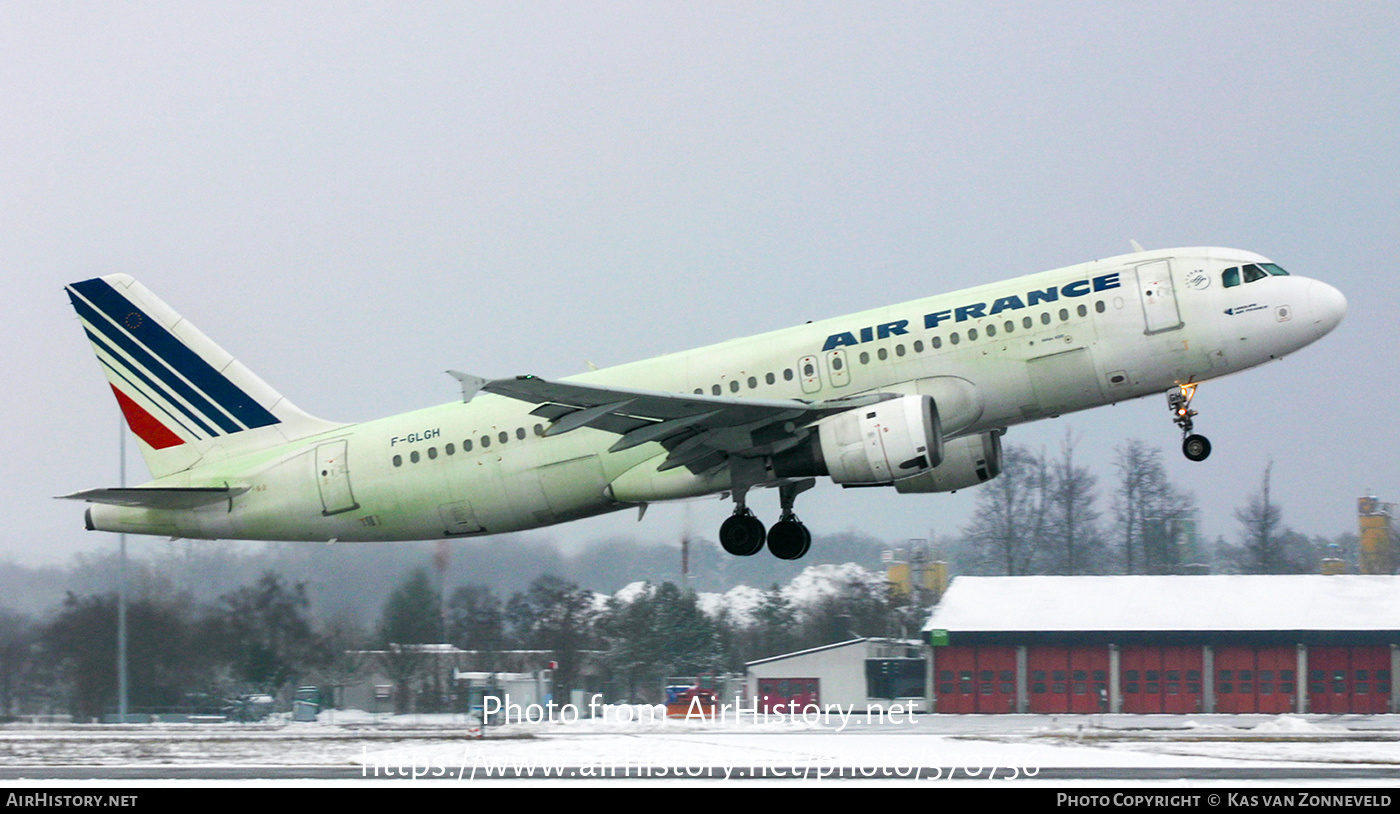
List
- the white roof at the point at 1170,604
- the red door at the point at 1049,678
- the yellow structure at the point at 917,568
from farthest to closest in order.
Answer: the yellow structure at the point at 917,568
the white roof at the point at 1170,604
the red door at the point at 1049,678

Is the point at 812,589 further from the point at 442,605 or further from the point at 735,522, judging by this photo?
the point at 735,522

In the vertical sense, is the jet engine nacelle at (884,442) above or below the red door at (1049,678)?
above

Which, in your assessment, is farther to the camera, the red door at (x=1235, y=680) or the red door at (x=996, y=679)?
the red door at (x=1235, y=680)

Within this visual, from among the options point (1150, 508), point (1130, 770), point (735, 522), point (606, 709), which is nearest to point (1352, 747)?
point (1130, 770)

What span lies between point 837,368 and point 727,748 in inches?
475

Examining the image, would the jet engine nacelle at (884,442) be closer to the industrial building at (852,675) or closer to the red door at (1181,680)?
the industrial building at (852,675)

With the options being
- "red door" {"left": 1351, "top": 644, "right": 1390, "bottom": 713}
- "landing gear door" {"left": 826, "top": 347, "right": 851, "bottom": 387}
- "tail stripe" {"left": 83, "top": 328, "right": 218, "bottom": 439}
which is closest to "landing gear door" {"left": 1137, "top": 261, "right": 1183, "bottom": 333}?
"landing gear door" {"left": 826, "top": 347, "right": 851, "bottom": 387}

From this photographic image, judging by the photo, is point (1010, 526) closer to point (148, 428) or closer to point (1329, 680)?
point (1329, 680)

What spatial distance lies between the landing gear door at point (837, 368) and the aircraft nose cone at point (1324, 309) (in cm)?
899

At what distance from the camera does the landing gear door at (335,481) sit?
3412 cm

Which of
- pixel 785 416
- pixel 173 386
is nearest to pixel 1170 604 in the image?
pixel 785 416

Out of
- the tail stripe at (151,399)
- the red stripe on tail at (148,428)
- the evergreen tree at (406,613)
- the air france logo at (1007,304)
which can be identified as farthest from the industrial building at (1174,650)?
the red stripe on tail at (148,428)

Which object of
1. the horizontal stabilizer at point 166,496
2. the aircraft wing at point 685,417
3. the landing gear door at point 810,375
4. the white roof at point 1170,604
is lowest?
the white roof at point 1170,604

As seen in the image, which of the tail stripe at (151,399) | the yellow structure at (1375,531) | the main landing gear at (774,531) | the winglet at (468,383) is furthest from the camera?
the yellow structure at (1375,531)
